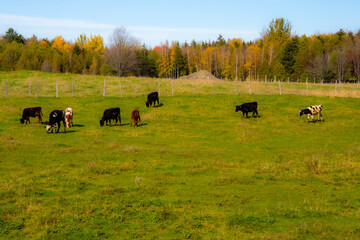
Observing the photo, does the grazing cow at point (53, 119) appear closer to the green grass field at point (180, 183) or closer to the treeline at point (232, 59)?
the green grass field at point (180, 183)

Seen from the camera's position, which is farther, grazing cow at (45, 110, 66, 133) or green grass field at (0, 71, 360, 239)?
grazing cow at (45, 110, 66, 133)

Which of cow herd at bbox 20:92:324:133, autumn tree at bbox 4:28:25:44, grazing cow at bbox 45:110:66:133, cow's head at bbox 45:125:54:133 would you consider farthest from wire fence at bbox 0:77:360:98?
autumn tree at bbox 4:28:25:44

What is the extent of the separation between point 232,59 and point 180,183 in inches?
4771

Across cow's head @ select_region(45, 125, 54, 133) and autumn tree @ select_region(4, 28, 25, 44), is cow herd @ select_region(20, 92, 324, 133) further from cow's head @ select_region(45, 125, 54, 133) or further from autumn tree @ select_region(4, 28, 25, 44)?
autumn tree @ select_region(4, 28, 25, 44)

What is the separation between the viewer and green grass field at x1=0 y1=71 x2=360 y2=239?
8469 millimetres

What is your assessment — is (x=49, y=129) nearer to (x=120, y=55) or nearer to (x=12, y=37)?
(x=120, y=55)

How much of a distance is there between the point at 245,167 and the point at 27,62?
11636 centimetres

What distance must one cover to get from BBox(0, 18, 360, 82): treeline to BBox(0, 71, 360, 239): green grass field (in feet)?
228

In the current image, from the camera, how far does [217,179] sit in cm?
1277

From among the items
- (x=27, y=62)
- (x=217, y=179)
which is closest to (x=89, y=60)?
(x=27, y=62)

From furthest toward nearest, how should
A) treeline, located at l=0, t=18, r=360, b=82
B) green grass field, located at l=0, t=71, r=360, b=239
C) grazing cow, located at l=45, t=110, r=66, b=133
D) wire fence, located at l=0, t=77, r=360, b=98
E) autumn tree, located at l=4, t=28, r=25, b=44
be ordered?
autumn tree, located at l=4, t=28, r=25, b=44 < treeline, located at l=0, t=18, r=360, b=82 < wire fence, located at l=0, t=77, r=360, b=98 < grazing cow, located at l=45, t=110, r=66, b=133 < green grass field, located at l=0, t=71, r=360, b=239

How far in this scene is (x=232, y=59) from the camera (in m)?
129

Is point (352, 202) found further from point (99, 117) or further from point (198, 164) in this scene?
point (99, 117)

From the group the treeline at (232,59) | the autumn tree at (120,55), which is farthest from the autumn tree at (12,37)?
the autumn tree at (120,55)
